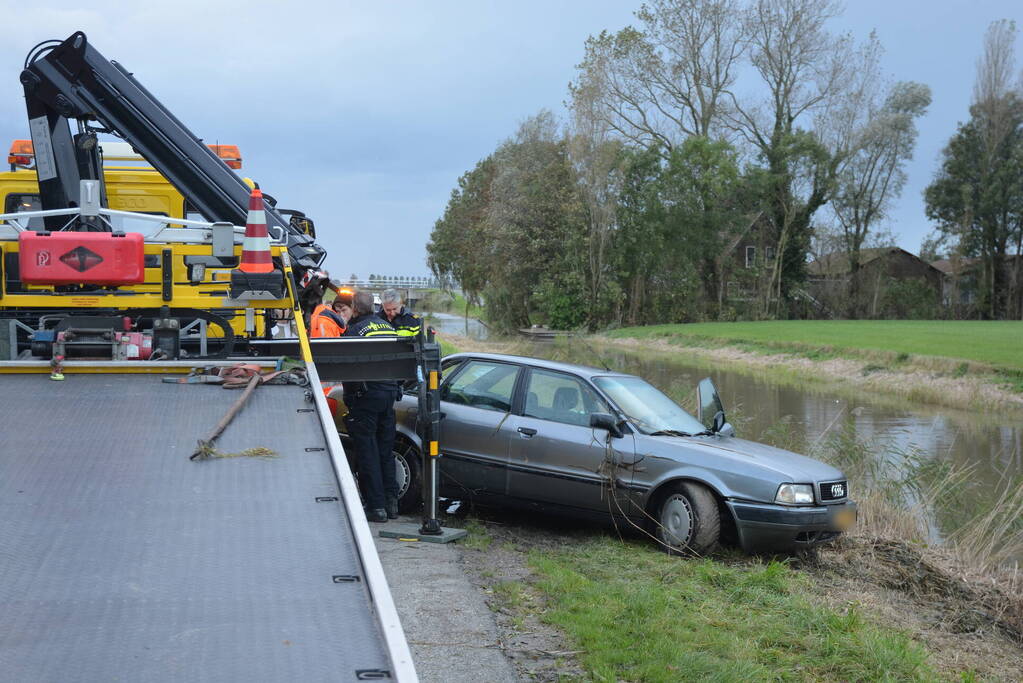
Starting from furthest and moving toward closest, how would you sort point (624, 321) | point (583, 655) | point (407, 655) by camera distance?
1. point (624, 321)
2. point (583, 655)
3. point (407, 655)

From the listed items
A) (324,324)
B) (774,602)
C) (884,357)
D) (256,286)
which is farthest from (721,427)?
(884,357)

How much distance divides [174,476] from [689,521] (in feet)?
16.1

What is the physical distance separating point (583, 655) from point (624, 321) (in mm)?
52932

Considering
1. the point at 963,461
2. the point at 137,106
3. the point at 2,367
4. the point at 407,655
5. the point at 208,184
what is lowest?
the point at 963,461

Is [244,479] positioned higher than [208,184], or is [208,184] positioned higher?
[208,184]

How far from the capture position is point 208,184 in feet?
36.9

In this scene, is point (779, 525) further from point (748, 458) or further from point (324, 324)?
point (324, 324)

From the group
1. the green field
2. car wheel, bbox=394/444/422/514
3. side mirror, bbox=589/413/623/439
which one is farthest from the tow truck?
the green field

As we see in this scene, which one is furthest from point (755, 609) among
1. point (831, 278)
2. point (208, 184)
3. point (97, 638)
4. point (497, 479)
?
point (831, 278)

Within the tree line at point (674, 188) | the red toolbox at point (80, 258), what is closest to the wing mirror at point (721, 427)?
the red toolbox at point (80, 258)

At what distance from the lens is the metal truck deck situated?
274 cm

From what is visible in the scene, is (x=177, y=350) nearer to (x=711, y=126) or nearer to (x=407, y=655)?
(x=407, y=655)

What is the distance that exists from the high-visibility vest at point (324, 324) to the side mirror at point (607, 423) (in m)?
Result: 2.60

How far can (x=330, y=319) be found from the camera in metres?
10.1
